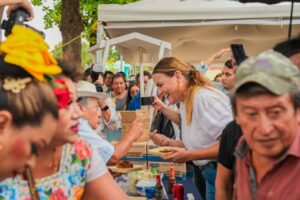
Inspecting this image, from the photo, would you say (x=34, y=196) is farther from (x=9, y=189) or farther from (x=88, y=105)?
(x=88, y=105)

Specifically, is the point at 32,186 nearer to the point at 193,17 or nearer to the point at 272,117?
the point at 272,117

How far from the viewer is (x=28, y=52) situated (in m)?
1.13

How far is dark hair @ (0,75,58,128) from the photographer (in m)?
1.08

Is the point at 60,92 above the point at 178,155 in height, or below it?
above

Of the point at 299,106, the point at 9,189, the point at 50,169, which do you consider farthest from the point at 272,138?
the point at 9,189

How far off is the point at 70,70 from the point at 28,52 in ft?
1.25

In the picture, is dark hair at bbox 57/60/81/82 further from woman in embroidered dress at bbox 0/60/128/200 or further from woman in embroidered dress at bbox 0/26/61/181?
woman in embroidered dress at bbox 0/26/61/181

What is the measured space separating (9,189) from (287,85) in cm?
98

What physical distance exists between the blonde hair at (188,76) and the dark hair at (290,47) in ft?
3.97

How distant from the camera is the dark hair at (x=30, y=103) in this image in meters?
1.08

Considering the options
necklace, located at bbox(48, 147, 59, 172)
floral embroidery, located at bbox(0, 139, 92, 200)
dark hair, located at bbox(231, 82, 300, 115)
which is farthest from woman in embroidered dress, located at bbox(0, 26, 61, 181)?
dark hair, located at bbox(231, 82, 300, 115)

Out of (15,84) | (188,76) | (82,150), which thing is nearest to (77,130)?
(82,150)

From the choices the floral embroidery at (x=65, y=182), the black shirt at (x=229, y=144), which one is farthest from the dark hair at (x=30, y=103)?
the black shirt at (x=229, y=144)

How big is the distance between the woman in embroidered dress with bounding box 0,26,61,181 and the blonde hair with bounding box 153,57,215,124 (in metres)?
2.00
